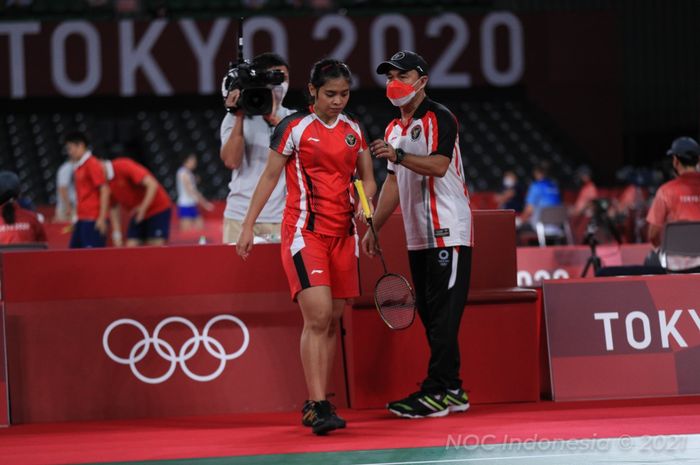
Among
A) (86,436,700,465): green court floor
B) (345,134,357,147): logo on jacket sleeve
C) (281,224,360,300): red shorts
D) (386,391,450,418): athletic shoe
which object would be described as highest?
(345,134,357,147): logo on jacket sleeve

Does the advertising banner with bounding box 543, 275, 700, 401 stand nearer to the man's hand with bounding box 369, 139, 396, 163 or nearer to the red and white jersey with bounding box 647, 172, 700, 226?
the red and white jersey with bounding box 647, 172, 700, 226

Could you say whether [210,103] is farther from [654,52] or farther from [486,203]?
[654,52]

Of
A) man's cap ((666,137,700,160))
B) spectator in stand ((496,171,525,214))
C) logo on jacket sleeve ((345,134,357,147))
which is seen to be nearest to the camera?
logo on jacket sleeve ((345,134,357,147))

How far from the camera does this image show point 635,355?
635 centimetres

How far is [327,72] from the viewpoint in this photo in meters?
5.41

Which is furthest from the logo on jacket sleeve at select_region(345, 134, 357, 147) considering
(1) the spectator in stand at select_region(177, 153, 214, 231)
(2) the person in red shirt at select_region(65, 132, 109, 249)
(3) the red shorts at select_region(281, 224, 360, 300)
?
(1) the spectator in stand at select_region(177, 153, 214, 231)

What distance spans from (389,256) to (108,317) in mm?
1714

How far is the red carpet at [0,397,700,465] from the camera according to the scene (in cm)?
497

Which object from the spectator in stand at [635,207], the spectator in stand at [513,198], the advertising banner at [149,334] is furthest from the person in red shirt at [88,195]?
the spectator in stand at [635,207]

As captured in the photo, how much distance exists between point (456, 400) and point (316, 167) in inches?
60.0

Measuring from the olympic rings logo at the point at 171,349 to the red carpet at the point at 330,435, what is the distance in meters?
0.29

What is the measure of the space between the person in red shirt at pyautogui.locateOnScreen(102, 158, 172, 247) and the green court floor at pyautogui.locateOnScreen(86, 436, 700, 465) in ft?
20.8

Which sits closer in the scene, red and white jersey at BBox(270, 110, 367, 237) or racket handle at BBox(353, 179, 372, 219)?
racket handle at BBox(353, 179, 372, 219)

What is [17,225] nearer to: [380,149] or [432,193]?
[432,193]
